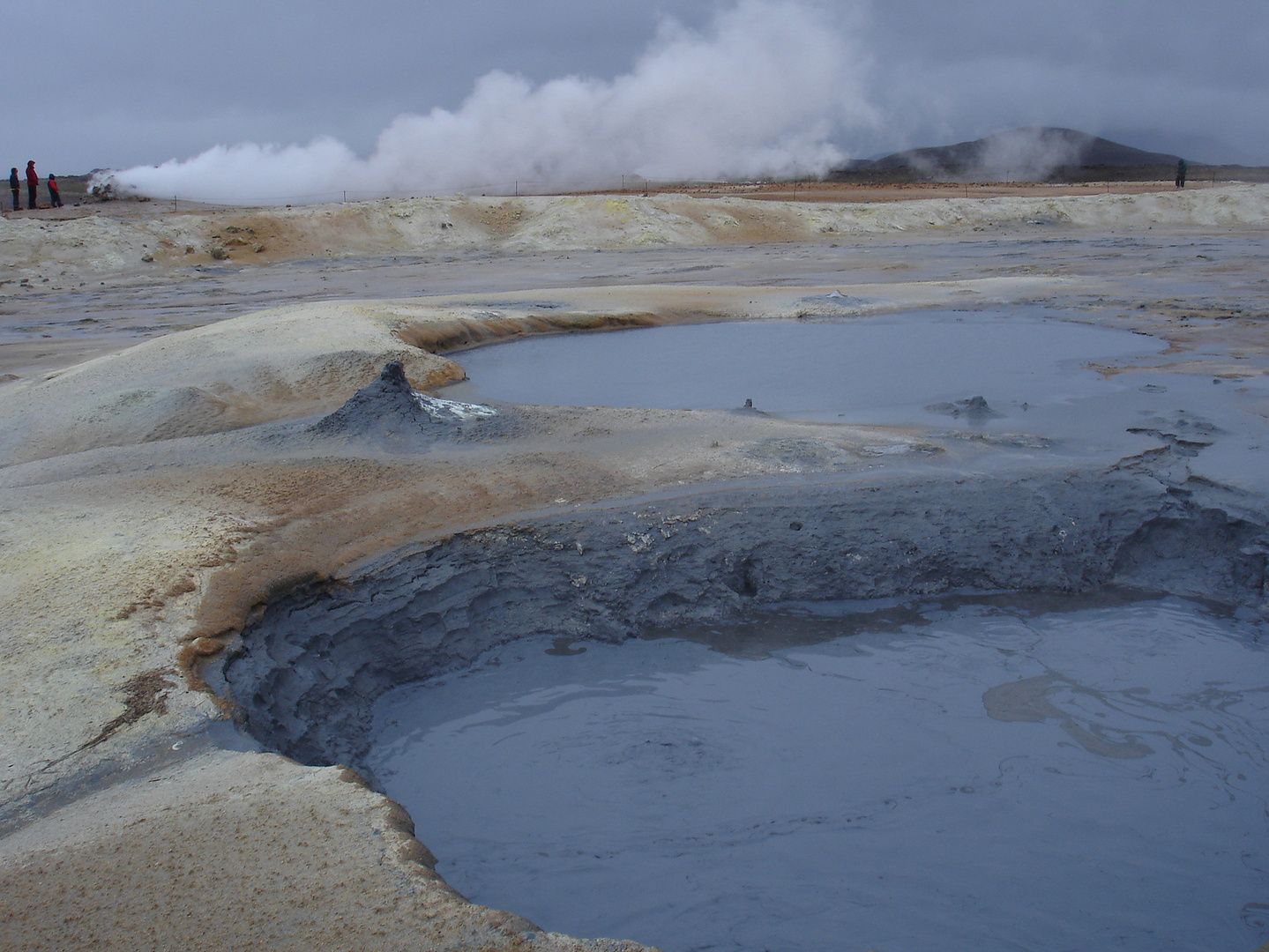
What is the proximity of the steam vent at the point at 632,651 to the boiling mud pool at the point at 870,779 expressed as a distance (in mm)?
14

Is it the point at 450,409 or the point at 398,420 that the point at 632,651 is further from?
the point at 450,409

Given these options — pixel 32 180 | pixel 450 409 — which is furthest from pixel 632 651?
pixel 32 180

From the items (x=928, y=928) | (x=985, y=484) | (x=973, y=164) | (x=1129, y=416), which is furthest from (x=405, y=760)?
(x=973, y=164)

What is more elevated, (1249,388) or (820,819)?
(1249,388)

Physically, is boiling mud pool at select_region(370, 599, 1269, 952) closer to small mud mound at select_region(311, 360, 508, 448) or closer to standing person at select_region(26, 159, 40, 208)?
small mud mound at select_region(311, 360, 508, 448)

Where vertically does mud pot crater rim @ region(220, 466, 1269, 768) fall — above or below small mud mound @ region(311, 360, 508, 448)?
below

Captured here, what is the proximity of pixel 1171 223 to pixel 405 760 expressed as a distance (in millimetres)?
25851

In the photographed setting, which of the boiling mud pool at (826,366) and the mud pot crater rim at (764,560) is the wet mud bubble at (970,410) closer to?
the boiling mud pool at (826,366)

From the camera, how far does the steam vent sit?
2449mm

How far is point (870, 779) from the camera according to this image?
3141 mm

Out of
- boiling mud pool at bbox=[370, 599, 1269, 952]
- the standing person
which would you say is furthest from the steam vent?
the standing person

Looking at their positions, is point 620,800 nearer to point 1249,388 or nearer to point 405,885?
point 405,885

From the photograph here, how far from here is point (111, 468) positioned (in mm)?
5309

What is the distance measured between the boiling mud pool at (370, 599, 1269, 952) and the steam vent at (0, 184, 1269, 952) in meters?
0.01
